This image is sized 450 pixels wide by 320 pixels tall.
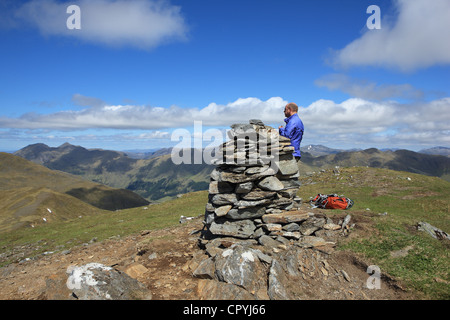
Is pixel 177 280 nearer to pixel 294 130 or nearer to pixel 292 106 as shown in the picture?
pixel 294 130

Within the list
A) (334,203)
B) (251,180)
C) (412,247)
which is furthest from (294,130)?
(334,203)

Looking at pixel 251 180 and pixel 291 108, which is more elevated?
pixel 291 108

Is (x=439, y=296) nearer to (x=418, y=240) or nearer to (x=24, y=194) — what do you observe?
(x=418, y=240)

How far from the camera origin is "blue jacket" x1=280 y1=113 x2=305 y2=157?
16500 mm

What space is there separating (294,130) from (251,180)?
4.81 meters

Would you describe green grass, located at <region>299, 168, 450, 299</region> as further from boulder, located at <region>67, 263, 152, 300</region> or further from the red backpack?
boulder, located at <region>67, 263, 152, 300</region>

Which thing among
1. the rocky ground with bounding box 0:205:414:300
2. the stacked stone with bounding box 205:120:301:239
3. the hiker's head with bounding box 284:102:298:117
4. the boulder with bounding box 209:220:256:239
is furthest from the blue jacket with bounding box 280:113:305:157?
the rocky ground with bounding box 0:205:414:300

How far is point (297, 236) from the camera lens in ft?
48.6

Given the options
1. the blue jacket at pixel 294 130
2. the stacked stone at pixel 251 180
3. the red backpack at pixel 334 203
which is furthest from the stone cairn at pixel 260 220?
the red backpack at pixel 334 203

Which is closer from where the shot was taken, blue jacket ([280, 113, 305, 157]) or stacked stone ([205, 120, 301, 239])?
stacked stone ([205, 120, 301, 239])

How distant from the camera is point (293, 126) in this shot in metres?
16.5

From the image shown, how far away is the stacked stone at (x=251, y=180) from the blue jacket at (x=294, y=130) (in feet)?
1.66

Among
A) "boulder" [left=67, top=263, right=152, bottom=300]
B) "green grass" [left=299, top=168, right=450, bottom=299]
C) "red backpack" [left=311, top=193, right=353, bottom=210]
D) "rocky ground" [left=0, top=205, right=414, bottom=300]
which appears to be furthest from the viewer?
"red backpack" [left=311, top=193, right=353, bottom=210]
